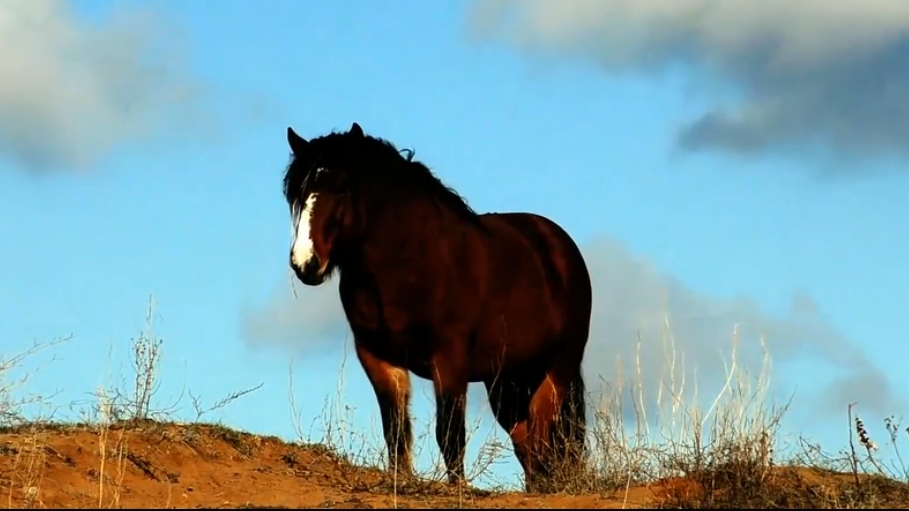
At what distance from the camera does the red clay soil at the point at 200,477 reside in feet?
24.8

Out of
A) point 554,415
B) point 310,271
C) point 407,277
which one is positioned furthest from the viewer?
point 554,415

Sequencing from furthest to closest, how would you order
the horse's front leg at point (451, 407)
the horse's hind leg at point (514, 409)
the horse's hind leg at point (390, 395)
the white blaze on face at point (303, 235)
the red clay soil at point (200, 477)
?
the horse's hind leg at point (514, 409) < the horse's hind leg at point (390, 395) < the horse's front leg at point (451, 407) < the white blaze on face at point (303, 235) < the red clay soil at point (200, 477)

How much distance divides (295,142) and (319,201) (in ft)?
2.25

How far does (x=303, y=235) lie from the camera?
8586 mm

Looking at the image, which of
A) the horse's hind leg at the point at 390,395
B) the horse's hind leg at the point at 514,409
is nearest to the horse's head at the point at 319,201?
the horse's hind leg at the point at 390,395

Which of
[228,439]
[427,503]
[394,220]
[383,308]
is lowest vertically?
[427,503]

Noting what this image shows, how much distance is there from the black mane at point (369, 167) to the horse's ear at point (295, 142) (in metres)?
0.06

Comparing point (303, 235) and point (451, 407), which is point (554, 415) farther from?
point (303, 235)

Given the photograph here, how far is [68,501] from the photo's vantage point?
7.81m

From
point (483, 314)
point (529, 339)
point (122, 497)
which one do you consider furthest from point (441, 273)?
point (122, 497)

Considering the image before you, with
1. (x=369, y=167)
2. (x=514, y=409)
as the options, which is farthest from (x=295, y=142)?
(x=514, y=409)

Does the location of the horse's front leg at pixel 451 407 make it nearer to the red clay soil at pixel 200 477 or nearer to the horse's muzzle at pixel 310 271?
the red clay soil at pixel 200 477

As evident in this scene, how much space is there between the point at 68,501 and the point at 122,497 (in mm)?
367

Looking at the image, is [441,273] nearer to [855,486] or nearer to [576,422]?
[576,422]
